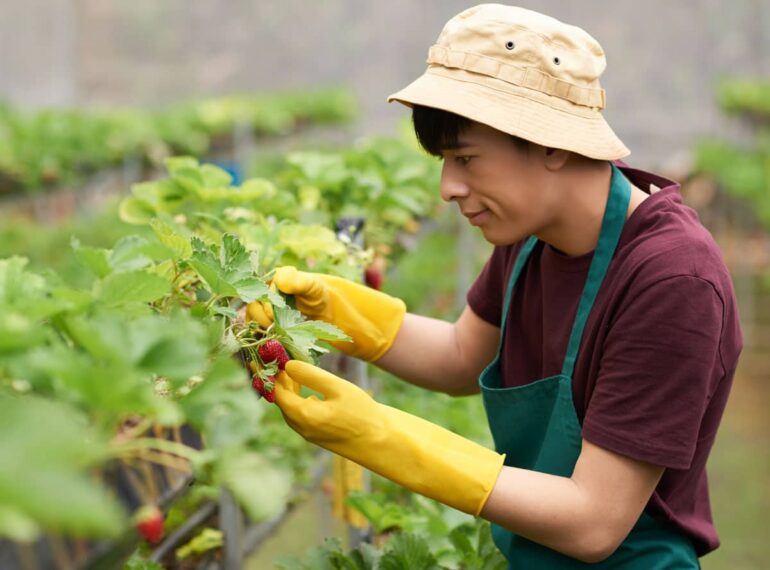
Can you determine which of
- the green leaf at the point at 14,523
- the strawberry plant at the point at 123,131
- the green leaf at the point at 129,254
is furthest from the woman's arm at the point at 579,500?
the strawberry plant at the point at 123,131

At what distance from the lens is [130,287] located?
913 mm

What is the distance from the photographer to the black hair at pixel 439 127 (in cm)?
145

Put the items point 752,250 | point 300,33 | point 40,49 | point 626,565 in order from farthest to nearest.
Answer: point 300,33 < point 40,49 < point 752,250 < point 626,565

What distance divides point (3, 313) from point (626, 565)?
1057 mm

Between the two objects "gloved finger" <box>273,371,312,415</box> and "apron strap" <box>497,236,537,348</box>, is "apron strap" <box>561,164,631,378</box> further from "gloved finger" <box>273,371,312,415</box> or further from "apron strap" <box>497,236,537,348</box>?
"gloved finger" <box>273,371,312,415</box>

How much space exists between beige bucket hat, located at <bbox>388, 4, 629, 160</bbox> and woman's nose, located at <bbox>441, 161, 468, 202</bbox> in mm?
111

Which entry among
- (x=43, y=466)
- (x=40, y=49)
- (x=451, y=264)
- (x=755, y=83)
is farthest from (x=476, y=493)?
(x=40, y=49)

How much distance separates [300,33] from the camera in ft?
38.0

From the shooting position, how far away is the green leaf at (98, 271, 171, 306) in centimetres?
90

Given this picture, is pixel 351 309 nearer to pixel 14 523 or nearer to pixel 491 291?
pixel 491 291

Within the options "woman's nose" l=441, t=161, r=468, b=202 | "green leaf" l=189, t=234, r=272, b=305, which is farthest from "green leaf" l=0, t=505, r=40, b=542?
"woman's nose" l=441, t=161, r=468, b=202

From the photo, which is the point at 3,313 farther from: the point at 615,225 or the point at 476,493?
the point at 615,225

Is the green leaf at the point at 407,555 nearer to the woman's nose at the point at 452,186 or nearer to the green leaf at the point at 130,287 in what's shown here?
the woman's nose at the point at 452,186

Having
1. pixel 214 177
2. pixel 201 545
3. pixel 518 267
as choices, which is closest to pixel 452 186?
pixel 518 267
